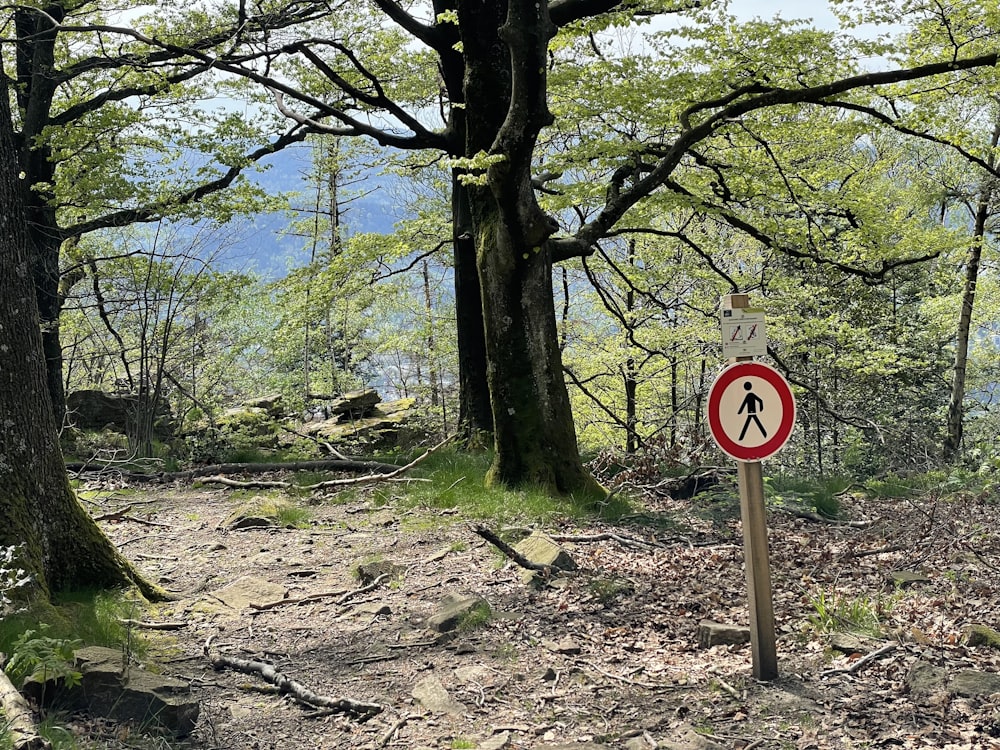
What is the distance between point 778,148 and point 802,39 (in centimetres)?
279

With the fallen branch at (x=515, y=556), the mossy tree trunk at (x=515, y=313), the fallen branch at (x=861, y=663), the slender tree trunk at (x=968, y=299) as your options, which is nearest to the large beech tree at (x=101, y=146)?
the mossy tree trunk at (x=515, y=313)

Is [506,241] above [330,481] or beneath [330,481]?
above

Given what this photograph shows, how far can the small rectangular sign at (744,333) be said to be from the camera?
4082 mm

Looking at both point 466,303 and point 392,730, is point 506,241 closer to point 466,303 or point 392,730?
point 466,303

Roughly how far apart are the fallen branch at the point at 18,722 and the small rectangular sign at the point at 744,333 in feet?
11.4

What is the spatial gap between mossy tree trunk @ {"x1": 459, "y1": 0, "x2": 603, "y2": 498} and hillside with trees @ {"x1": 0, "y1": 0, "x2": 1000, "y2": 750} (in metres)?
0.03

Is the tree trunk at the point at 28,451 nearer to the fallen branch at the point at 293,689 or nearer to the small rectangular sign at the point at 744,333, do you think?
the fallen branch at the point at 293,689

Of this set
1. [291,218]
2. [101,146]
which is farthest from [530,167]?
[291,218]

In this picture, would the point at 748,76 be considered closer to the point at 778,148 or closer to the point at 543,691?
the point at 778,148

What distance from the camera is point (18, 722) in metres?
2.91

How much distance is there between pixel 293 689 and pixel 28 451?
2390 mm

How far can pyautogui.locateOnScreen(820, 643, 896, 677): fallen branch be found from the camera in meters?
4.09

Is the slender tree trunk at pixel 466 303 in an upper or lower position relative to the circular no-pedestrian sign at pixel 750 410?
upper

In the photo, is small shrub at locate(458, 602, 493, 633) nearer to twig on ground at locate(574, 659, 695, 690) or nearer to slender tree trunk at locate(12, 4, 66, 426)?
twig on ground at locate(574, 659, 695, 690)
